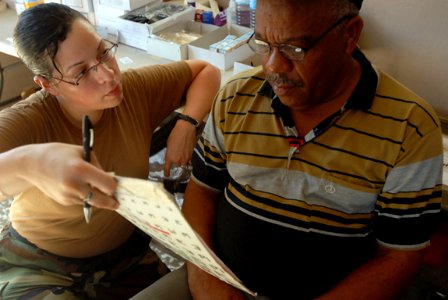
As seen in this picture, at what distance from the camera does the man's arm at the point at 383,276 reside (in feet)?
3.48

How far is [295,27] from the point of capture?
0.97 m

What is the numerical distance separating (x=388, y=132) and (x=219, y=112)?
45 cm

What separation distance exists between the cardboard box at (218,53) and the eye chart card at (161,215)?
1013 mm

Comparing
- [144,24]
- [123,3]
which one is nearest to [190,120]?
[144,24]

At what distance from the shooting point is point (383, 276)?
107cm

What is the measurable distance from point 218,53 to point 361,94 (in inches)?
34.4

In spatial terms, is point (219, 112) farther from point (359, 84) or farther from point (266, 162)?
point (359, 84)

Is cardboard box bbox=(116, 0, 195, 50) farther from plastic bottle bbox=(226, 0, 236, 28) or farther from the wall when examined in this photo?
the wall

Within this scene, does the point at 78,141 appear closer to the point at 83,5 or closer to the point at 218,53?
the point at 218,53

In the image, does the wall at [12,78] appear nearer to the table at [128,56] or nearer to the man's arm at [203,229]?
the table at [128,56]

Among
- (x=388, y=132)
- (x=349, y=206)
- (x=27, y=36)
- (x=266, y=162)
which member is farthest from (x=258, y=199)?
(x=27, y=36)

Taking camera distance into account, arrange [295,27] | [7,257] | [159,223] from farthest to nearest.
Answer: [7,257], [295,27], [159,223]

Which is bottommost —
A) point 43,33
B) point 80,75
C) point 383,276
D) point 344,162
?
point 383,276

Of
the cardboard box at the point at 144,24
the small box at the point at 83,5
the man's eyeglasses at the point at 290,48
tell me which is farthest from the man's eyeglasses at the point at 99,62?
the small box at the point at 83,5
